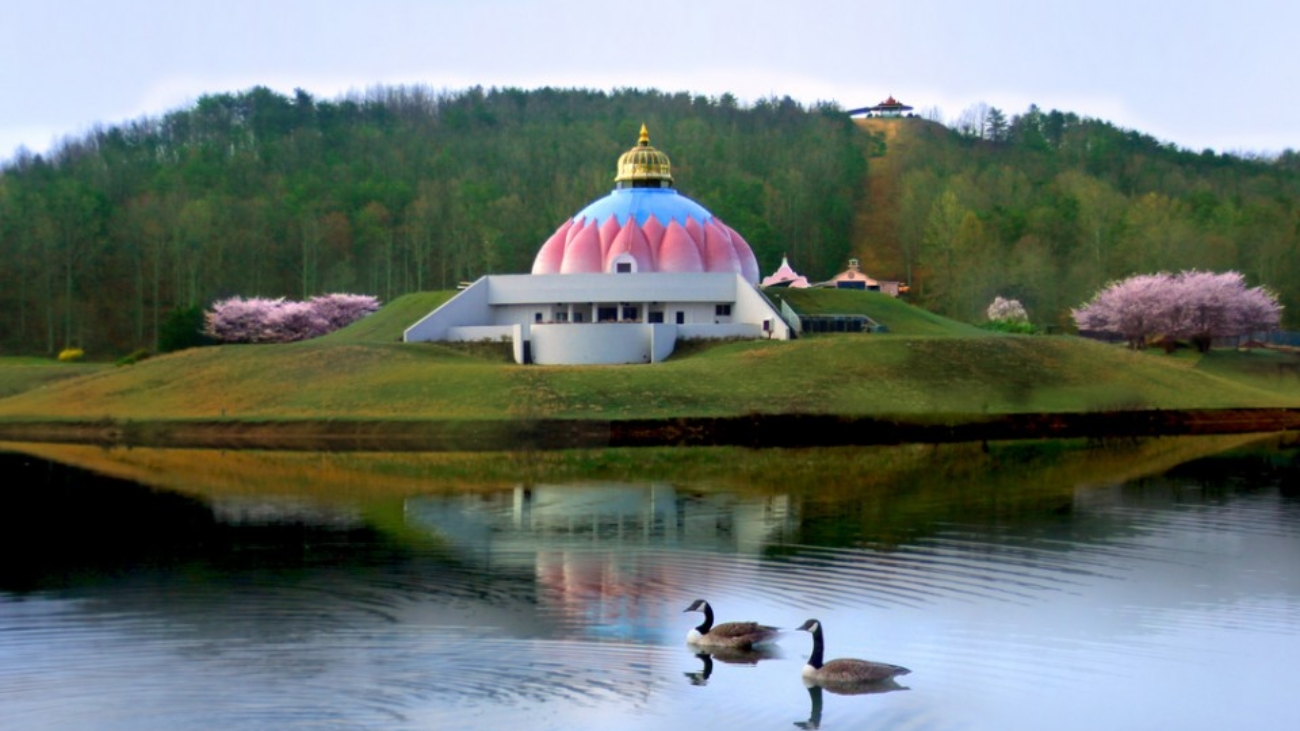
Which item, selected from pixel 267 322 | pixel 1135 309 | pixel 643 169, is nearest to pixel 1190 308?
pixel 1135 309

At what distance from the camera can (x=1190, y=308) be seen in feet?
254

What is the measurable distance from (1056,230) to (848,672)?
89122mm

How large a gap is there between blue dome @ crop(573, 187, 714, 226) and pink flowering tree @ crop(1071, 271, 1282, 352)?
2217 cm

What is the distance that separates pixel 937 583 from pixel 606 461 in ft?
67.0

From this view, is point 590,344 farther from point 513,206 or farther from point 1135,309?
point 513,206

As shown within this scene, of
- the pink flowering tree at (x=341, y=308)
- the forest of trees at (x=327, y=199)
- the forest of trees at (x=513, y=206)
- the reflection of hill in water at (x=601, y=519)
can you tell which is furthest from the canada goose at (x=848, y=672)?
the forest of trees at (x=327, y=199)

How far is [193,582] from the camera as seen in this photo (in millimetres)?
24125

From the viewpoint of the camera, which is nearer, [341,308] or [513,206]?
[341,308]

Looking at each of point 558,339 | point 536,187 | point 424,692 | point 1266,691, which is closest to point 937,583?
point 1266,691

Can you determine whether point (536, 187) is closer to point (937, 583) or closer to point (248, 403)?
point (248, 403)

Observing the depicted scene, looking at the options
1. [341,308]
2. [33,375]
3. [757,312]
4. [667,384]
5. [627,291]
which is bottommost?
[33,375]

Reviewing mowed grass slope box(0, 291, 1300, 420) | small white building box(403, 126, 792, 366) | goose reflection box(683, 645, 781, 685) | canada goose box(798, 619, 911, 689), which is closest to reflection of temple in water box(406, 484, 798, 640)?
goose reflection box(683, 645, 781, 685)

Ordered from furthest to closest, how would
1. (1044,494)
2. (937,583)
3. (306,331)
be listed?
1. (306,331)
2. (1044,494)
3. (937,583)

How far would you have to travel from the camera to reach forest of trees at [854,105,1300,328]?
9069 centimetres
